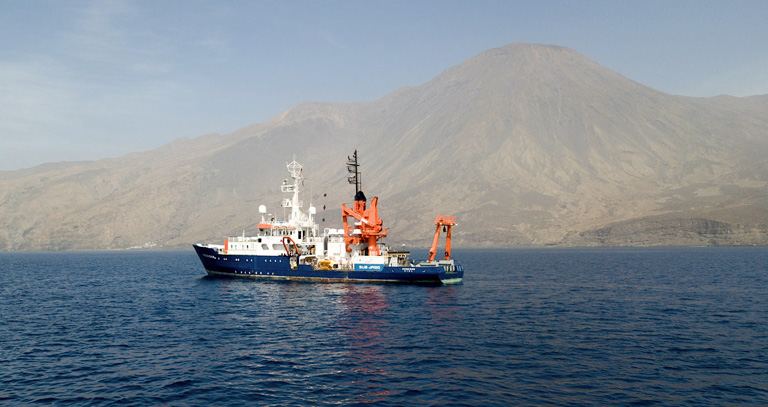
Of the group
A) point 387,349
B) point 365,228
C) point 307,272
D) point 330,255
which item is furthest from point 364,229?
point 387,349

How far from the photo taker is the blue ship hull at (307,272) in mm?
59250

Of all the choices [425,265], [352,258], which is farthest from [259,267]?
[425,265]

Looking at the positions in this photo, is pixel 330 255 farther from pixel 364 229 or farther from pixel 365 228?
pixel 365 228

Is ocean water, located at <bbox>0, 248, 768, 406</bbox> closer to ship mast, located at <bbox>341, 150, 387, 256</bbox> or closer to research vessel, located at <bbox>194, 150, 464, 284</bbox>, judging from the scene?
research vessel, located at <bbox>194, 150, 464, 284</bbox>

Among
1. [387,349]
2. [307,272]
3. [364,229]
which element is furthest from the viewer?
[307,272]

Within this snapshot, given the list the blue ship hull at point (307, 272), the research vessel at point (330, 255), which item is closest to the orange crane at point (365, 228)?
the research vessel at point (330, 255)

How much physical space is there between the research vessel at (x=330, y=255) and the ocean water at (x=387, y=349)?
642 centimetres

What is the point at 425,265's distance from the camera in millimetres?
60562

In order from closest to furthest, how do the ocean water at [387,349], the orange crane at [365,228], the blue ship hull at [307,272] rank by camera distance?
the ocean water at [387,349], the blue ship hull at [307,272], the orange crane at [365,228]

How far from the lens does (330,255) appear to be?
64438mm

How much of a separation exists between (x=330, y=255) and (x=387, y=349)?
35555mm

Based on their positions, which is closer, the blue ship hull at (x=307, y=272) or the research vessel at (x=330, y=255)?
the blue ship hull at (x=307, y=272)

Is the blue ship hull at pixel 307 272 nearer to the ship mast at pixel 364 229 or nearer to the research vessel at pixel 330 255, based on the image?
the research vessel at pixel 330 255

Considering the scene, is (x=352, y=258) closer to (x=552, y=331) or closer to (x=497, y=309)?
(x=497, y=309)
